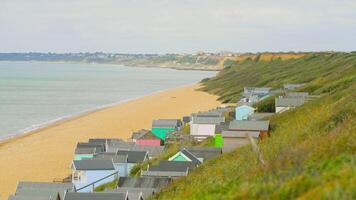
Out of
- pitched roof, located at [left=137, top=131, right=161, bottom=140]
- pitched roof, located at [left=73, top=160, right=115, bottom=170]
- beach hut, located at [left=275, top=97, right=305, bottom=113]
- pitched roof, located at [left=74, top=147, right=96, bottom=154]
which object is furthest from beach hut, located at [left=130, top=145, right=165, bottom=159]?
beach hut, located at [left=275, top=97, right=305, bottom=113]

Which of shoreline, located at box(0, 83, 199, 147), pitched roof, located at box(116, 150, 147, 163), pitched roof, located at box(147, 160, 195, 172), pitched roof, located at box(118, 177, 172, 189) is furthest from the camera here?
shoreline, located at box(0, 83, 199, 147)

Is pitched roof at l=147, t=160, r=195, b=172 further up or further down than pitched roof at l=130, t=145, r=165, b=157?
further up

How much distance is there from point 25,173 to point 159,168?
14.7 m

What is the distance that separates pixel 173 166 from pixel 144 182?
3.12 metres

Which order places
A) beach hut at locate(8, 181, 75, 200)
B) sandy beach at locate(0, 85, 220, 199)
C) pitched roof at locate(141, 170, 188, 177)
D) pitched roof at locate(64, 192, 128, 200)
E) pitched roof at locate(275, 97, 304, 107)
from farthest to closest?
pitched roof at locate(275, 97, 304, 107), sandy beach at locate(0, 85, 220, 199), pitched roof at locate(141, 170, 188, 177), beach hut at locate(8, 181, 75, 200), pitched roof at locate(64, 192, 128, 200)

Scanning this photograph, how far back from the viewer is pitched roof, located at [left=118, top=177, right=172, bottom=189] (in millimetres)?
25688

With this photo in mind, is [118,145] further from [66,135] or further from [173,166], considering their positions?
[66,135]

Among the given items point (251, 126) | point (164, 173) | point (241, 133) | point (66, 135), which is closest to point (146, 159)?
point (241, 133)

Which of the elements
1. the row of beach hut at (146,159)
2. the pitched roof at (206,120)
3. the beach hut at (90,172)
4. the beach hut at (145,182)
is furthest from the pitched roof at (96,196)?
the pitched roof at (206,120)

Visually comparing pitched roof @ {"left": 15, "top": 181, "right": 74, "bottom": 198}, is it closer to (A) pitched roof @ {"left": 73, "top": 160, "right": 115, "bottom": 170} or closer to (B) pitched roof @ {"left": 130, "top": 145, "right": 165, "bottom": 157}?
(A) pitched roof @ {"left": 73, "top": 160, "right": 115, "bottom": 170}

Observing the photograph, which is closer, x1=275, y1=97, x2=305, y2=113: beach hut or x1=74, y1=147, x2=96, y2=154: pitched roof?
x1=74, y1=147, x2=96, y2=154: pitched roof

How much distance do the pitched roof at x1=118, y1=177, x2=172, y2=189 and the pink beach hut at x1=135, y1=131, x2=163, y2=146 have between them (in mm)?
17272

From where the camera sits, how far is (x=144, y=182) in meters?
26.0

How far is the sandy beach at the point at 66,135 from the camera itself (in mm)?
39875
